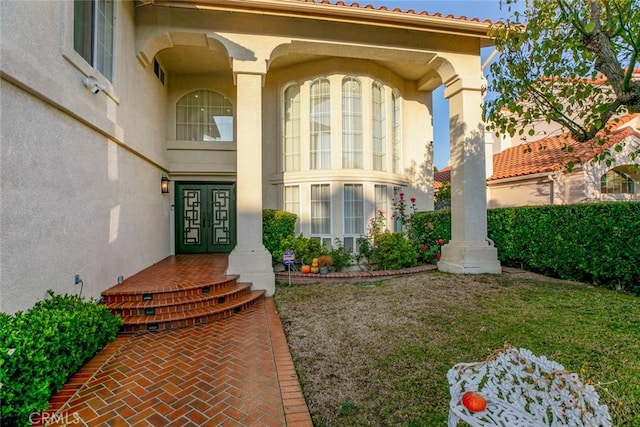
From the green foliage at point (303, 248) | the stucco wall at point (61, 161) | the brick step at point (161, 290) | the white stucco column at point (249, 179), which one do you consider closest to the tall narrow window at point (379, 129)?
the green foliage at point (303, 248)

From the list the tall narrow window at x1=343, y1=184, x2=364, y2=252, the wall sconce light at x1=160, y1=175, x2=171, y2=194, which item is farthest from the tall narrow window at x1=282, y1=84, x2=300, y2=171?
the wall sconce light at x1=160, y1=175, x2=171, y2=194

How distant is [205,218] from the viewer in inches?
407

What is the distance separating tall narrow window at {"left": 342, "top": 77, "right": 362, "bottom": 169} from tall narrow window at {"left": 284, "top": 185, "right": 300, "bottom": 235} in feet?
5.71

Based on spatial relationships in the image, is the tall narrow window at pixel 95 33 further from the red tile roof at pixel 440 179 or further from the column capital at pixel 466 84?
the red tile roof at pixel 440 179

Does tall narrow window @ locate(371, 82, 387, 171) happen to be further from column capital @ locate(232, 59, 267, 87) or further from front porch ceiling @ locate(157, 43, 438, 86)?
column capital @ locate(232, 59, 267, 87)

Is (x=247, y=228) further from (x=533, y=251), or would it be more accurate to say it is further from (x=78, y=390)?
(x=533, y=251)

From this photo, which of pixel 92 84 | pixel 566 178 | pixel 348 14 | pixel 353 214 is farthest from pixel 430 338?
pixel 566 178

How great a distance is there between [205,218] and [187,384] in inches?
297

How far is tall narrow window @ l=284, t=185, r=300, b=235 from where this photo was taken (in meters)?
9.71

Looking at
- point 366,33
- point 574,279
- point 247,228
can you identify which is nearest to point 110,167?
point 247,228

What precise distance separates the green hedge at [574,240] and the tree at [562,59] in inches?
147

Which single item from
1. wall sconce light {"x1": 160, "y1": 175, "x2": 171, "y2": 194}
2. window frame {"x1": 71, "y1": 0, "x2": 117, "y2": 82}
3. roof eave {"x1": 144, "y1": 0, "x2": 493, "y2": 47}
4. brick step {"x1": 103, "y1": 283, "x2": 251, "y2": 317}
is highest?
roof eave {"x1": 144, "y1": 0, "x2": 493, "y2": 47}

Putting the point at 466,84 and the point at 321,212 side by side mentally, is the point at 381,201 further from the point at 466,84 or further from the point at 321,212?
the point at 466,84

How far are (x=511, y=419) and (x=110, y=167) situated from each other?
273 inches
